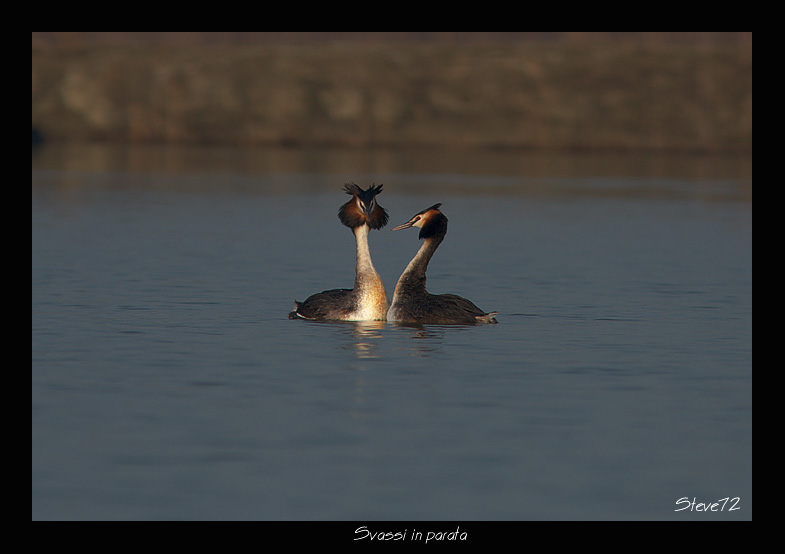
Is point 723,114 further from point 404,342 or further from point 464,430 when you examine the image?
point 464,430

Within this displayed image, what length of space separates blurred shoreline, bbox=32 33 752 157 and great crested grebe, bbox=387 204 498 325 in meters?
45.6

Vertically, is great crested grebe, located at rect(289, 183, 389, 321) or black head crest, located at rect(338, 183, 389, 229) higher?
black head crest, located at rect(338, 183, 389, 229)

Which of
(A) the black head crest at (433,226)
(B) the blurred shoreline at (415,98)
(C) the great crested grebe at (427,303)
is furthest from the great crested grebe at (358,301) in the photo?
(B) the blurred shoreline at (415,98)

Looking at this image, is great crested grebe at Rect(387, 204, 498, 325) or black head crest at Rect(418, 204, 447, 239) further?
black head crest at Rect(418, 204, 447, 239)

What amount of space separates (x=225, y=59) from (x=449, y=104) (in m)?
11.6

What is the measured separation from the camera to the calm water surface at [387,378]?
10336 millimetres

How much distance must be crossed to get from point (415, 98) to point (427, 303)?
4969cm

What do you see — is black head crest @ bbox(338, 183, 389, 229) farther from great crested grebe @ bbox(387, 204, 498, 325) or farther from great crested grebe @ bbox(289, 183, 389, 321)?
great crested grebe @ bbox(387, 204, 498, 325)

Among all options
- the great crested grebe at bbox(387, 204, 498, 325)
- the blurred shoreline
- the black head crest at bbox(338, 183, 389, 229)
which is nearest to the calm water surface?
the great crested grebe at bbox(387, 204, 498, 325)

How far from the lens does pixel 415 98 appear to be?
66.8m

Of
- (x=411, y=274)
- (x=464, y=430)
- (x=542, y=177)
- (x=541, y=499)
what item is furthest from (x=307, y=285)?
(x=542, y=177)

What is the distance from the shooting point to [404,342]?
1634cm

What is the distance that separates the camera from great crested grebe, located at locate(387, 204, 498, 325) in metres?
17.6

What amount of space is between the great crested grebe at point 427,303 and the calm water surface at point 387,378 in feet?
0.90
